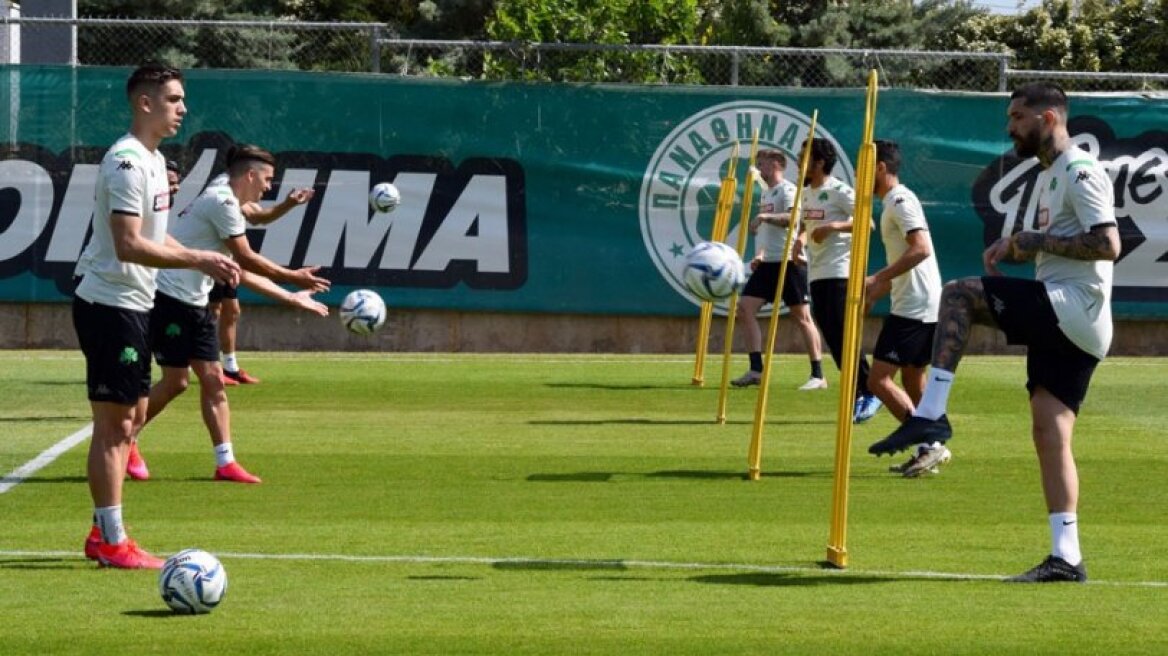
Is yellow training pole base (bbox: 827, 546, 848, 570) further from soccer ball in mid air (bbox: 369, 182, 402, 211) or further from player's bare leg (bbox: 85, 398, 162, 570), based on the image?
soccer ball in mid air (bbox: 369, 182, 402, 211)

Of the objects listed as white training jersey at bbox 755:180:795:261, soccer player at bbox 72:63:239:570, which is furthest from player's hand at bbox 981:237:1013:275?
white training jersey at bbox 755:180:795:261

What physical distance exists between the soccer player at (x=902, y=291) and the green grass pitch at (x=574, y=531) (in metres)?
0.60

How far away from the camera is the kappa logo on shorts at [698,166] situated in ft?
75.6

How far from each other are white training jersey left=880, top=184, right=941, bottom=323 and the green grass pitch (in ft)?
3.58

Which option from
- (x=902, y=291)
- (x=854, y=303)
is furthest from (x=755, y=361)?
(x=854, y=303)

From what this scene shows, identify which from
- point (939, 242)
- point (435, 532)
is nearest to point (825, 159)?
point (435, 532)

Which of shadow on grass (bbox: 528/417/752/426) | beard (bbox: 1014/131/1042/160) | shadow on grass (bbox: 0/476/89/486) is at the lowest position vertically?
shadow on grass (bbox: 528/417/752/426)

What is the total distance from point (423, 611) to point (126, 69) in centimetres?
1602

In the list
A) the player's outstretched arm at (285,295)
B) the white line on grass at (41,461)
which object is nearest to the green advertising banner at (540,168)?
the white line on grass at (41,461)

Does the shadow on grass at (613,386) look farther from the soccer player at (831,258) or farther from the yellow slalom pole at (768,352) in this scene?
the yellow slalom pole at (768,352)

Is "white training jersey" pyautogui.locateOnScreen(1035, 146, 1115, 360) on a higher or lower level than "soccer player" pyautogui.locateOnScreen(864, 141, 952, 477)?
higher

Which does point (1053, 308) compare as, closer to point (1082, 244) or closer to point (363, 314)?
point (1082, 244)

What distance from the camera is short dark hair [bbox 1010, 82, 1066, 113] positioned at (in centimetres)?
869

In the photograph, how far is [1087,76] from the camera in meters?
22.5
